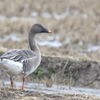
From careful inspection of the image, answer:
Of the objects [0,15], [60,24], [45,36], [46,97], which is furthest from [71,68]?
[0,15]

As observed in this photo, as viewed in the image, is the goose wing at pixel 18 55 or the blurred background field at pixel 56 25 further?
the blurred background field at pixel 56 25

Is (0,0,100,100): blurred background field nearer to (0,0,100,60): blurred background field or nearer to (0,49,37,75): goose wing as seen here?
(0,0,100,60): blurred background field

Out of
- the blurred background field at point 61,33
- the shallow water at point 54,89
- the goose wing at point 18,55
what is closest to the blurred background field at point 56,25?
the blurred background field at point 61,33

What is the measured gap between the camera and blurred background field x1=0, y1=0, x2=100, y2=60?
17.3 metres

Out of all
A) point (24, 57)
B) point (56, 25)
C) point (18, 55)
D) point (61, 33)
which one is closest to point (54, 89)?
point (24, 57)

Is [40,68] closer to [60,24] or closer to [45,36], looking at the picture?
[45,36]

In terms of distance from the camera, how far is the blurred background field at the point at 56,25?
1733 cm

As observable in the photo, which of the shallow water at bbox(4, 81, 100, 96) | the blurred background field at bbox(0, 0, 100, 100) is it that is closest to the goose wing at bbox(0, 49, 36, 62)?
the shallow water at bbox(4, 81, 100, 96)

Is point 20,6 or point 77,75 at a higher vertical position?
point 20,6

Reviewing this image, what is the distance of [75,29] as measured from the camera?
23.8m

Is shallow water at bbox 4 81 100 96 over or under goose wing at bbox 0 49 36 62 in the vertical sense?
under

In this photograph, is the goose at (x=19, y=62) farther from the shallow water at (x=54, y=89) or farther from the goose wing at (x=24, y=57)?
the shallow water at (x=54, y=89)

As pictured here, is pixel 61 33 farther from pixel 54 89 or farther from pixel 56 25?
pixel 54 89

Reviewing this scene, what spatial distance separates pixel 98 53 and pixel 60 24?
28.5ft
